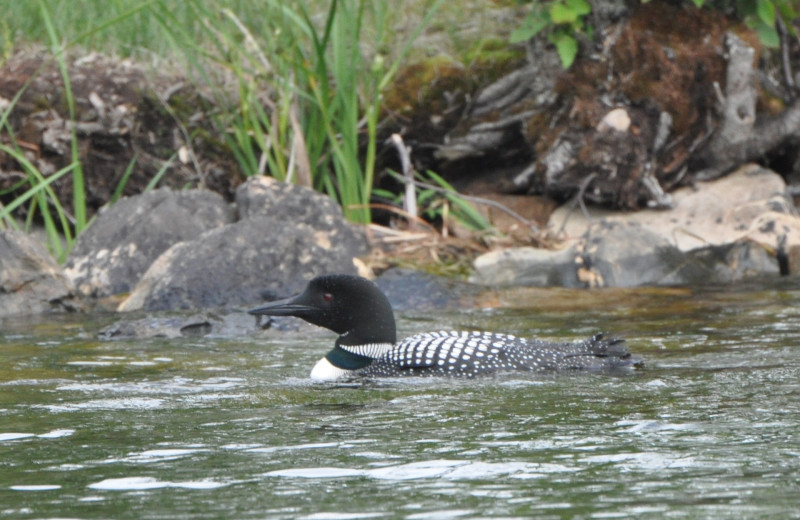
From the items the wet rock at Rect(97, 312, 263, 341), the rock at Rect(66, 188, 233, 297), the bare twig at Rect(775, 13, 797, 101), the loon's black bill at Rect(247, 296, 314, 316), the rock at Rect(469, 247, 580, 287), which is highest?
the bare twig at Rect(775, 13, 797, 101)

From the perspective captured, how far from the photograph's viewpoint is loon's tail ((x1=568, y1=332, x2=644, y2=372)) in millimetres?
4945

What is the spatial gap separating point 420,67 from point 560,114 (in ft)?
4.53

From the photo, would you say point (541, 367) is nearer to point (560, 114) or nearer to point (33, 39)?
point (560, 114)

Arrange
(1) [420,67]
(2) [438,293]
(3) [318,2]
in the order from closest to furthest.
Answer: (2) [438,293] → (1) [420,67] → (3) [318,2]

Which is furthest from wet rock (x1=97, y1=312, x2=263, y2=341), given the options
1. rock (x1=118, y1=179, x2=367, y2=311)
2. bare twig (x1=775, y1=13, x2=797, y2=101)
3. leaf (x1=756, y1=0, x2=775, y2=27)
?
bare twig (x1=775, y1=13, x2=797, y2=101)

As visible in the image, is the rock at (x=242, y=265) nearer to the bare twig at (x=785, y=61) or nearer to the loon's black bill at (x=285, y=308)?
the loon's black bill at (x=285, y=308)

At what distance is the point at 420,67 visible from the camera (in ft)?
32.8

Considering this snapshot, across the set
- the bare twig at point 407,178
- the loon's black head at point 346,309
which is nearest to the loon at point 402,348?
the loon's black head at point 346,309

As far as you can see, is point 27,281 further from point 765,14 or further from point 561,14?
point 765,14

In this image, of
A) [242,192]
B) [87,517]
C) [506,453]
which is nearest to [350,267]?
[242,192]

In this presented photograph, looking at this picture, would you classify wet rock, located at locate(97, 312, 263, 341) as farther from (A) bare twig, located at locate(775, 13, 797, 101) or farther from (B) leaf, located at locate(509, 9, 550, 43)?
(A) bare twig, located at locate(775, 13, 797, 101)

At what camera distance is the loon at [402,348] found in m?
4.98

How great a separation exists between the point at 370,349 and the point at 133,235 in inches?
147

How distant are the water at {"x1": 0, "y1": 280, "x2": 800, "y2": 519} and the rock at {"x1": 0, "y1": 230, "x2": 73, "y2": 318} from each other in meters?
1.72
